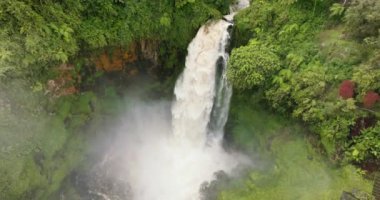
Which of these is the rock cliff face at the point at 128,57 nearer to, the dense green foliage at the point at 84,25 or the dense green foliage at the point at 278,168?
the dense green foliage at the point at 84,25

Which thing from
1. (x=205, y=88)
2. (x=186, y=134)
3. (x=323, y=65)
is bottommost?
(x=186, y=134)

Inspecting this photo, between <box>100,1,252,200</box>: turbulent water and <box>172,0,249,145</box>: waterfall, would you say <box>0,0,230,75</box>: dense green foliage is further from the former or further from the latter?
<box>100,1,252,200</box>: turbulent water

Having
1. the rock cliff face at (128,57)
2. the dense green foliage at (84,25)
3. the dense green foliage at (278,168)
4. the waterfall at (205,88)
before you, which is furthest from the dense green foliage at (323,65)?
the rock cliff face at (128,57)

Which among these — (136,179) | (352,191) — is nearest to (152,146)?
(136,179)

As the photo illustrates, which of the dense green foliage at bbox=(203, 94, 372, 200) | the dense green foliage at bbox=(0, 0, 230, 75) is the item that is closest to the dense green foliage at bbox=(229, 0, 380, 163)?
the dense green foliage at bbox=(203, 94, 372, 200)

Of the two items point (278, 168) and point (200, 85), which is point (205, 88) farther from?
point (278, 168)

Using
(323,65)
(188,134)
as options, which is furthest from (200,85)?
(323,65)
